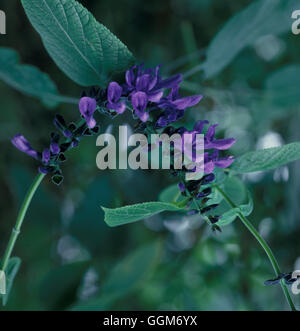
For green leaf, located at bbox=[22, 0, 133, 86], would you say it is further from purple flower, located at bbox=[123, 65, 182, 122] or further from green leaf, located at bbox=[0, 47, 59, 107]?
green leaf, located at bbox=[0, 47, 59, 107]

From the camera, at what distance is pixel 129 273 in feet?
2.49

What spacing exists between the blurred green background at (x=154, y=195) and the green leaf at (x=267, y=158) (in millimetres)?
339

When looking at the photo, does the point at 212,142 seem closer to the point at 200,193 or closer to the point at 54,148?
the point at 200,193

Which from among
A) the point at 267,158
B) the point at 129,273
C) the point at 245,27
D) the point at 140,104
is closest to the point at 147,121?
the point at 140,104

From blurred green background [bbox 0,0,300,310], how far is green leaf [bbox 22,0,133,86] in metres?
0.35

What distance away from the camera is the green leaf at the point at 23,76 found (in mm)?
611

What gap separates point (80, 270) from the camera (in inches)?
30.7

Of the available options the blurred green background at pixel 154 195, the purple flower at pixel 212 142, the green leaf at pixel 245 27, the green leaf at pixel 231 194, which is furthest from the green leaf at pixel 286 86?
the purple flower at pixel 212 142

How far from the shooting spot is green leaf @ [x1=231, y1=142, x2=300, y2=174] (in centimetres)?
45

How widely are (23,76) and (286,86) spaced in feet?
1.61

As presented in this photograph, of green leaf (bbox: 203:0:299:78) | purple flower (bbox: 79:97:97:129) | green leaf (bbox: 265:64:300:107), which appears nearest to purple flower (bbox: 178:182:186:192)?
purple flower (bbox: 79:97:97:129)

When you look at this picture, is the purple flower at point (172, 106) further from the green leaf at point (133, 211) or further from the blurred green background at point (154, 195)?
the blurred green background at point (154, 195)

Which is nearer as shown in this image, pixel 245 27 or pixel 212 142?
pixel 212 142
